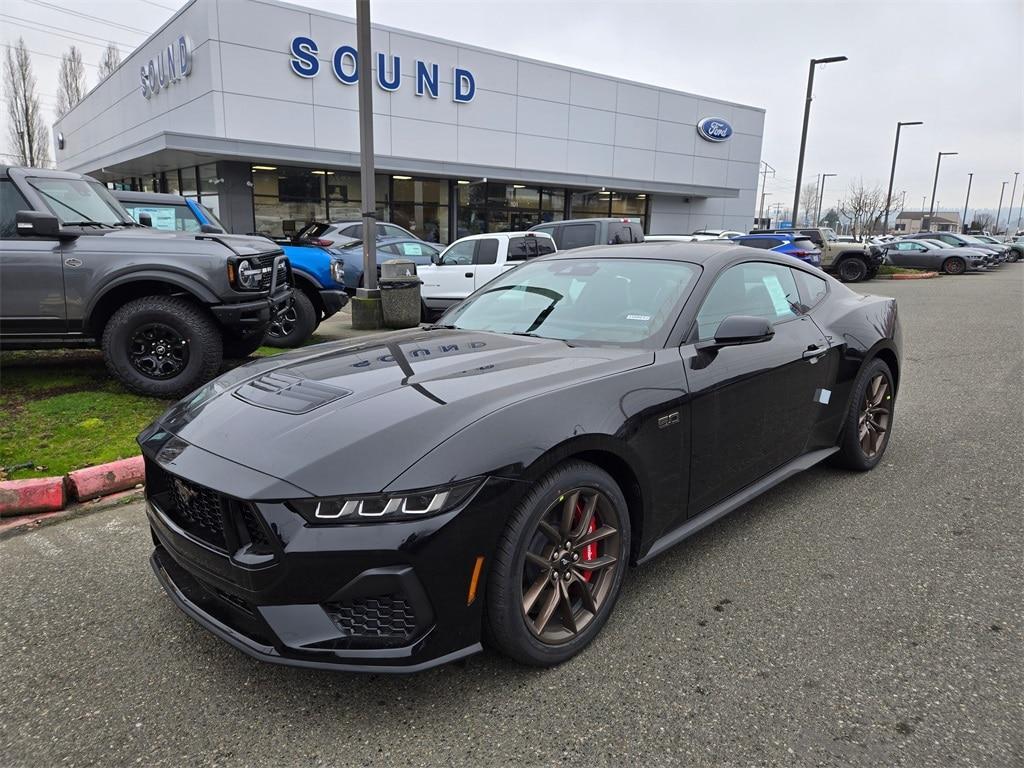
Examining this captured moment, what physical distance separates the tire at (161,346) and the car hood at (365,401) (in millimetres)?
2687

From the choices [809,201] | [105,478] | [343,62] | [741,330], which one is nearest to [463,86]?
[343,62]

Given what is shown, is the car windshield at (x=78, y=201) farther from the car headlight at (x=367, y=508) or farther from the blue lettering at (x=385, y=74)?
the blue lettering at (x=385, y=74)

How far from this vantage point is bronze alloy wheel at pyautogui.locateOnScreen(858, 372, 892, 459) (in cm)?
437

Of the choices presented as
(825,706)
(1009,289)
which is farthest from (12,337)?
(1009,289)

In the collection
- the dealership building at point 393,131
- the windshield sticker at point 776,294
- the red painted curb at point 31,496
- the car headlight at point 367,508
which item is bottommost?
the red painted curb at point 31,496

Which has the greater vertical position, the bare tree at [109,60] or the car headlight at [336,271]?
the bare tree at [109,60]

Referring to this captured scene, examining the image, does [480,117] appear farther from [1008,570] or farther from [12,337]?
[1008,570]

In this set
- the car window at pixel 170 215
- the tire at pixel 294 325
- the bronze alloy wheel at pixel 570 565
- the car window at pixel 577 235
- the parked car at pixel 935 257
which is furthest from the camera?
the parked car at pixel 935 257

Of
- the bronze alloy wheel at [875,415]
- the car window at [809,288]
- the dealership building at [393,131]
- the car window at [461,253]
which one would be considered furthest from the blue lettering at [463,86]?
the bronze alloy wheel at [875,415]

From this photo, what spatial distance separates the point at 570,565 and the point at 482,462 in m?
0.63

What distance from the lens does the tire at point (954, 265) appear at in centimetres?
2978

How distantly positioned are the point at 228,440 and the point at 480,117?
22.9m

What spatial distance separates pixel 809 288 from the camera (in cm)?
423

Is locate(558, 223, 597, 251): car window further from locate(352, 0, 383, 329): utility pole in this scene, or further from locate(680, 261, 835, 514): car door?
locate(680, 261, 835, 514): car door
